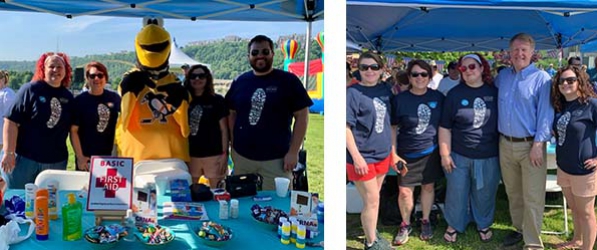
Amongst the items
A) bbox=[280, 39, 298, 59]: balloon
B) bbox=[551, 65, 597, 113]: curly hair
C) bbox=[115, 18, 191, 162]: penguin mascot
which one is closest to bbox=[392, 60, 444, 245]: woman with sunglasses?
bbox=[551, 65, 597, 113]: curly hair

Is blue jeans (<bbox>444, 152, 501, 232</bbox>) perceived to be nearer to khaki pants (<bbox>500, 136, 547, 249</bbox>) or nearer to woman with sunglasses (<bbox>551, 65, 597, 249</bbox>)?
khaki pants (<bbox>500, 136, 547, 249</bbox>)

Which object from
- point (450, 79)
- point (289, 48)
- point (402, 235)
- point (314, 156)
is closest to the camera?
point (402, 235)

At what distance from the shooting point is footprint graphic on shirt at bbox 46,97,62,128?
279 centimetres

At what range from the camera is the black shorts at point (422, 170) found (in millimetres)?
2764

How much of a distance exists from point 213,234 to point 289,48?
7.76 m

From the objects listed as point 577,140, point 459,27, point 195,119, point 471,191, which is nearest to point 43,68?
Result: point 195,119

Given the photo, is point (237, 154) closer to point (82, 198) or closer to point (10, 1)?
point (82, 198)

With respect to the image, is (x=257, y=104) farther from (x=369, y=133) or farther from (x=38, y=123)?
(x=38, y=123)

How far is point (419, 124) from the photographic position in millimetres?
2686

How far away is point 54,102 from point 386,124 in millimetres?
1830

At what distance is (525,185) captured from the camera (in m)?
2.64

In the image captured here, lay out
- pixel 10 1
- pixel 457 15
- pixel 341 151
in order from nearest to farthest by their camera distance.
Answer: pixel 341 151 → pixel 10 1 → pixel 457 15

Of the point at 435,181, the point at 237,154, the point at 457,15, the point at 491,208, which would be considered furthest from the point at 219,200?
the point at 457,15

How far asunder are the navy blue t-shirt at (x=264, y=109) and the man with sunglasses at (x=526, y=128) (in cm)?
107
